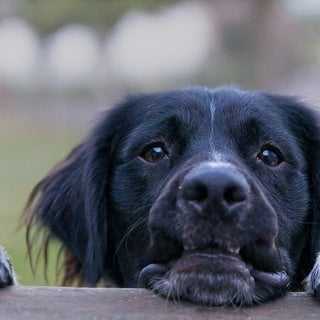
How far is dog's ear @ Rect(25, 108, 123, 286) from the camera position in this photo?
4.29 metres

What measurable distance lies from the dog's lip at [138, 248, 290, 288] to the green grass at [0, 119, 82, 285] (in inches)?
158

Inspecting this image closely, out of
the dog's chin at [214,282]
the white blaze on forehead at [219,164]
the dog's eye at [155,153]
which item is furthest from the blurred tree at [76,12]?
the dog's chin at [214,282]

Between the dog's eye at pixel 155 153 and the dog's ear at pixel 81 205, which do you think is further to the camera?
→ the dog's ear at pixel 81 205

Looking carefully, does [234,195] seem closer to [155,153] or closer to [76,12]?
[155,153]

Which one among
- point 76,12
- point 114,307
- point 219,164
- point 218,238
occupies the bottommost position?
point 114,307

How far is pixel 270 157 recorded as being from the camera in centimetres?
405

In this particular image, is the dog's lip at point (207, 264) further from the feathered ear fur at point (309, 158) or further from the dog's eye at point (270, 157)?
the dog's eye at point (270, 157)

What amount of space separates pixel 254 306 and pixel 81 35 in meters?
26.7

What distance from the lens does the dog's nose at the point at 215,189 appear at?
3254 mm

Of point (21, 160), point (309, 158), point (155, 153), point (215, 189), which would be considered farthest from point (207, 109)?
point (21, 160)

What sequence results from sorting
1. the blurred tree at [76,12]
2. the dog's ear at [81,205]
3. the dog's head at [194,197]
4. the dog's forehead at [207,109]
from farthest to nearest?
the blurred tree at [76,12]
the dog's ear at [81,205]
the dog's forehead at [207,109]
the dog's head at [194,197]

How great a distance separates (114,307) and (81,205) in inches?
53.4

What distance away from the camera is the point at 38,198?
475 centimetres

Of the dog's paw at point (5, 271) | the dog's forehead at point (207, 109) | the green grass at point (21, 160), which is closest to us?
the dog's paw at point (5, 271)
